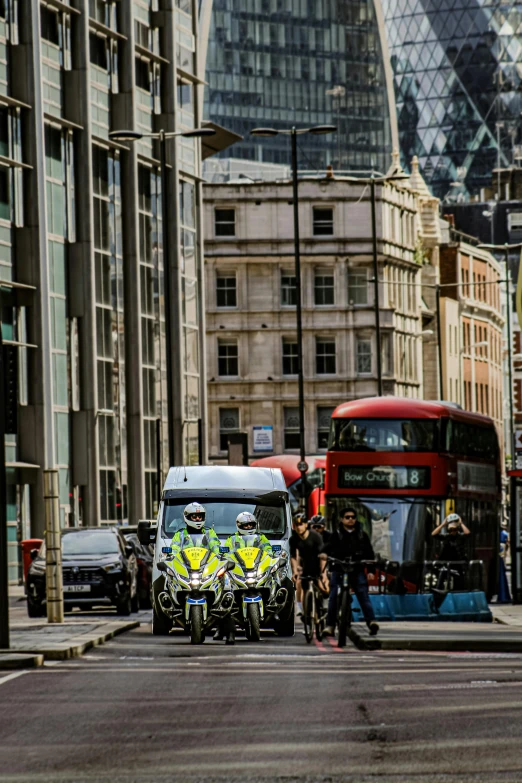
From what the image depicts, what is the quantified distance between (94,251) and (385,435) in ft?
73.4

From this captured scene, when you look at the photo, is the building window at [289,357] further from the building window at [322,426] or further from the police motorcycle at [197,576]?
the police motorcycle at [197,576]

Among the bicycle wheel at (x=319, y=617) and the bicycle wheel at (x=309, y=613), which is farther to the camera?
the bicycle wheel at (x=319, y=617)

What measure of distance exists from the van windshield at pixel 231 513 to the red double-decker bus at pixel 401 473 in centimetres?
751

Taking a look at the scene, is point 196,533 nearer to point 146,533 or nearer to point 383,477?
point 146,533

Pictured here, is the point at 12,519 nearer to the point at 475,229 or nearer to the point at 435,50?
the point at 475,229

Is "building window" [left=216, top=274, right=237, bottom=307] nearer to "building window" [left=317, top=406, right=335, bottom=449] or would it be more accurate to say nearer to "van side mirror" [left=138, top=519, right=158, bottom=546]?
"building window" [left=317, top=406, right=335, bottom=449]

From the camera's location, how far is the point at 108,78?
195ft

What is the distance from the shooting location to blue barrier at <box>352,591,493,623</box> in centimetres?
3144

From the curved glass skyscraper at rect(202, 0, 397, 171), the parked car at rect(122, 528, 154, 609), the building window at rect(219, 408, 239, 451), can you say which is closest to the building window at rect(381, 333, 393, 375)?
the building window at rect(219, 408, 239, 451)

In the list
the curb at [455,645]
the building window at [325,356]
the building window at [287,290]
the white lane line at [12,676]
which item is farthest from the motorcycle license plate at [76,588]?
the building window at [287,290]

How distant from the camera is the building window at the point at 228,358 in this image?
94438 mm

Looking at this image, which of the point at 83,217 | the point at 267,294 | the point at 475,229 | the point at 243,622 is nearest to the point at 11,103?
the point at 83,217

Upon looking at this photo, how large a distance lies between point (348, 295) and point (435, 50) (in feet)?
342

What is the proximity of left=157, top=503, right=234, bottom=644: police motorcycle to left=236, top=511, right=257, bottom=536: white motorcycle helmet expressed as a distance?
1.15 ft
